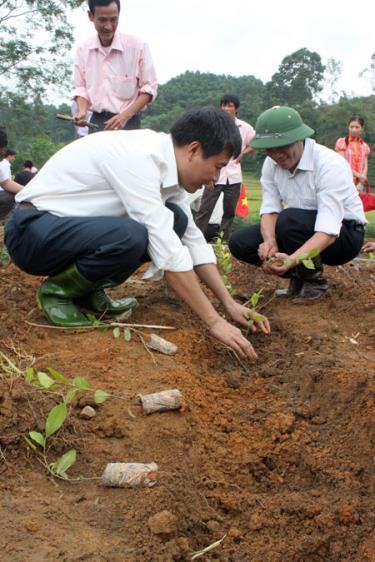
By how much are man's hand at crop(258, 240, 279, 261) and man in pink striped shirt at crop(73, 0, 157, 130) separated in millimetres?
1391

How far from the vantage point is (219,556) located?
5.10 ft

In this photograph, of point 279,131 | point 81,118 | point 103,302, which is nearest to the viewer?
point 103,302

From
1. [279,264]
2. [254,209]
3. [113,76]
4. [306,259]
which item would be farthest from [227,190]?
[254,209]

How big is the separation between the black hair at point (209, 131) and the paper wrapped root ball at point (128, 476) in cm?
132

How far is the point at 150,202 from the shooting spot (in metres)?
2.50

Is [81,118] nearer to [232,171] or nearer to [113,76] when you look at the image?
[113,76]

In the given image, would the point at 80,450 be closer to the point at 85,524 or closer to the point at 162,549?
the point at 85,524

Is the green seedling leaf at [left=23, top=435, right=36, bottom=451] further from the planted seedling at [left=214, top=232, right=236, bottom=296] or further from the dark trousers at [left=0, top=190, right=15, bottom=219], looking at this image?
the dark trousers at [left=0, top=190, right=15, bottom=219]

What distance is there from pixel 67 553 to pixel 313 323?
215 cm

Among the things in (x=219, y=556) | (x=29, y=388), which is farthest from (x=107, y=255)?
(x=219, y=556)

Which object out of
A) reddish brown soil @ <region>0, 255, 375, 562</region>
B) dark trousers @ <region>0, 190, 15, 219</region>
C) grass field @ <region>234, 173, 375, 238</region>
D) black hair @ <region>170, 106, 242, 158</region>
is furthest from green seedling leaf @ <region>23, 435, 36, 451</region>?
grass field @ <region>234, 173, 375, 238</region>

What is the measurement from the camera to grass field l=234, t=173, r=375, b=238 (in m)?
9.40

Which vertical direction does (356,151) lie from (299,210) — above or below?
below

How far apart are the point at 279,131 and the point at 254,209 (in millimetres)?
10451
